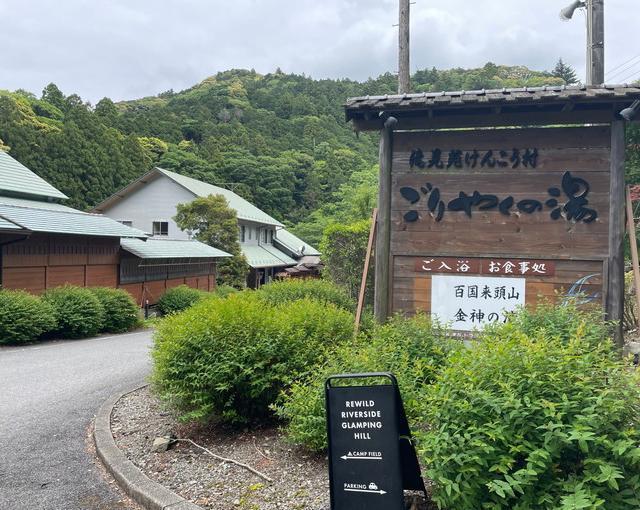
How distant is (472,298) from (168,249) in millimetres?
20072

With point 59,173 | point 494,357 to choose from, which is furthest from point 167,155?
point 494,357

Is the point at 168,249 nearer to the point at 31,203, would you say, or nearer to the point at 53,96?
the point at 31,203

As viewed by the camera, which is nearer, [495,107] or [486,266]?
[495,107]

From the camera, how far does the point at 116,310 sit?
1557 cm

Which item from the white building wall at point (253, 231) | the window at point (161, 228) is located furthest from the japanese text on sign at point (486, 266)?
the window at point (161, 228)

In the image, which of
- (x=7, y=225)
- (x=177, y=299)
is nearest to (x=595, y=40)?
(x=7, y=225)

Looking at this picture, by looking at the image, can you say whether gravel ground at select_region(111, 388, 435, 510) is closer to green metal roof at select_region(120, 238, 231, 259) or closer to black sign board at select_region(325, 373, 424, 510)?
black sign board at select_region(325, 373, 424, 510)

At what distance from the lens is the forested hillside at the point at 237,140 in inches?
1447

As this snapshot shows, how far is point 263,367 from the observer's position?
A: 15.8ft

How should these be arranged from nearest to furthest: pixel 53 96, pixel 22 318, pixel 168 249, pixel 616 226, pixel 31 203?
pixel 616 226 → pixel 22 318 → pixel 31 203 → pixel 168 249 → pixel 53 96

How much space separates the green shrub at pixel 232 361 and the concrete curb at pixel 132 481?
0.65m

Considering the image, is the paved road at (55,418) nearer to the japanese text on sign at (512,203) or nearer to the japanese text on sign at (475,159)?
the japanese text on sign at (512,203)

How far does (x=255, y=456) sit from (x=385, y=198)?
3.54 metres

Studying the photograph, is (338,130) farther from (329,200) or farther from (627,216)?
(627,216)
